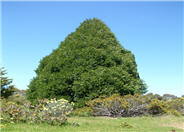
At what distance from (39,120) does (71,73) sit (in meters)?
5.23

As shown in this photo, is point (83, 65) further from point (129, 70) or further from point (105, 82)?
point (129, 70)

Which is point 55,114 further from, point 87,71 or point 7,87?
point 7,87

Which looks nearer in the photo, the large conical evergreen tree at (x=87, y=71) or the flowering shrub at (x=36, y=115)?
the flowering shrub at (x=36, y=115)

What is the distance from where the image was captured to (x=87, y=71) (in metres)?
14.1

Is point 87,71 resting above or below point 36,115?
above

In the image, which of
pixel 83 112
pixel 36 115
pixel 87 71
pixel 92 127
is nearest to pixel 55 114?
pixel 36 115

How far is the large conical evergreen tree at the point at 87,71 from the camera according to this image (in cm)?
1367

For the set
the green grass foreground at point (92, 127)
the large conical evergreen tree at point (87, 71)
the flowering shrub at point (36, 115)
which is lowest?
the green grass foreground at point (92, 127)

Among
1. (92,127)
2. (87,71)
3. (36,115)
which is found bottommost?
(92,127)

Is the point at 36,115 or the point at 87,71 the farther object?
the point at 87,71

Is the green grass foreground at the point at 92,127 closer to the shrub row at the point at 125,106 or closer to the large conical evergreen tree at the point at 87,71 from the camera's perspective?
the shrub row at the point at 125,106

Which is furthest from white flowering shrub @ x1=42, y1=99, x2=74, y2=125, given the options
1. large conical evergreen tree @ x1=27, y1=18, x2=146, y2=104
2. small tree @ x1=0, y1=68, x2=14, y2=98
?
small tree @ x1=0, y1=68, x2=14, y2=98

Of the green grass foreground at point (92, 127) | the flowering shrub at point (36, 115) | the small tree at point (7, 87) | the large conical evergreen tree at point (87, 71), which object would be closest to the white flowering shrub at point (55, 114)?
the flowering shrub at point (36, 115)

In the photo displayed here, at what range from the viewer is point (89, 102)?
13.1 m
